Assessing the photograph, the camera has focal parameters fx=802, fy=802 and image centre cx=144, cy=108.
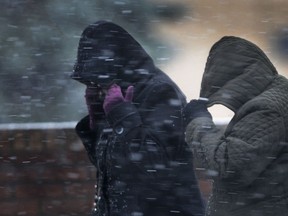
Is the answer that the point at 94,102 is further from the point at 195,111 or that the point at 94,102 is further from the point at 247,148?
the point at 247,148

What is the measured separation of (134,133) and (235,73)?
478 mm

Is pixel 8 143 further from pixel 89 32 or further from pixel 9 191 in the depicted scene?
pixel 89 32

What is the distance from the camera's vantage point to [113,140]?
128 inches

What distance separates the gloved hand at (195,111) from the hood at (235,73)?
35 millimetres

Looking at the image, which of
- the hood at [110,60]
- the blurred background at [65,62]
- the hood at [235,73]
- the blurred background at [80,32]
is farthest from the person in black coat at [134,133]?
the blurred background at [80,32]

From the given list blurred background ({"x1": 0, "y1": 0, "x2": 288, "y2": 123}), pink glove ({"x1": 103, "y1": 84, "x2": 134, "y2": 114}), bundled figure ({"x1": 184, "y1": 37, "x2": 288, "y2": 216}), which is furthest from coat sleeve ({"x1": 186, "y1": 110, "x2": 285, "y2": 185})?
blurred background ({"x1": 0, "y1": 0, "x2": 288, "y2": 123})

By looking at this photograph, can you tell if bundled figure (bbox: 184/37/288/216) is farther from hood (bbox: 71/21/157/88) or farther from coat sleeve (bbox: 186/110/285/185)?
hood (bbox: 71/21/157/88)

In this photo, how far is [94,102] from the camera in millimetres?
3455

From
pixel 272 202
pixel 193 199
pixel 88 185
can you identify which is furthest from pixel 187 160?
pixel 88 185

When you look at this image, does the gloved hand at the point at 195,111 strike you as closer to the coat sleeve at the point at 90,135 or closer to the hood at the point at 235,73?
the hood at the point at 235,73

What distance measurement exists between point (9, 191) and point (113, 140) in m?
1.95

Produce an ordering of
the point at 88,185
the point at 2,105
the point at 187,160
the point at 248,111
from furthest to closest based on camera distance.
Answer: the point at 2,105
the point at 88,185
the point at 187,160
the point at 248,111

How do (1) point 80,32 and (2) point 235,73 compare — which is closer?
(2) point 235,73

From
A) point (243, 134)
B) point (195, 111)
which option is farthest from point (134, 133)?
point (243, 134)
